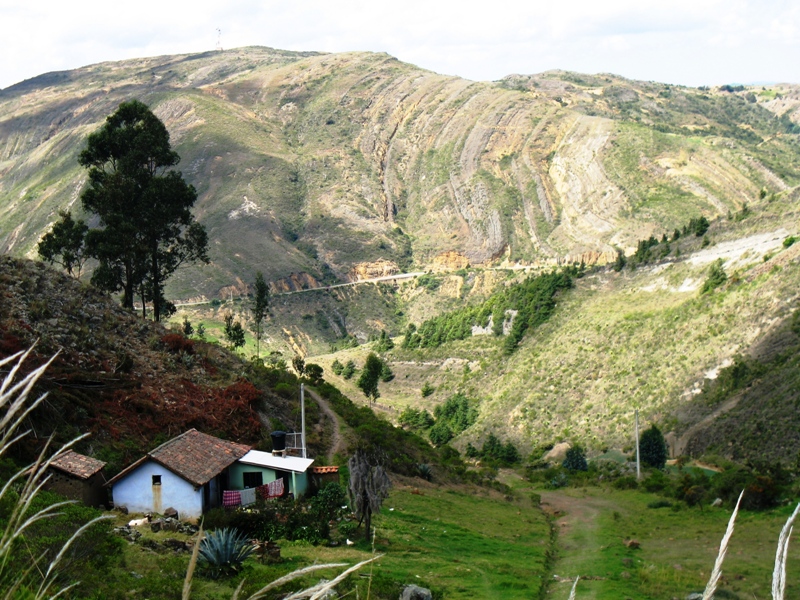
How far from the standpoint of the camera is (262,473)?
78.9 feet

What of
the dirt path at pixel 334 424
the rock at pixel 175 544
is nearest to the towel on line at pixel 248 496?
the rock at pixel 175 544

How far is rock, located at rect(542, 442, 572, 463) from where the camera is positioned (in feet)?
155

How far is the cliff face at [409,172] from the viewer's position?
108 m

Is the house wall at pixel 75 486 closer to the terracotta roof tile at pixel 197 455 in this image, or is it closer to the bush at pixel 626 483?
the terracotta roof tile at pixel 197 455

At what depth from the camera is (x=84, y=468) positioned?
2062 centimetres

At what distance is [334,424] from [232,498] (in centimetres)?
1390

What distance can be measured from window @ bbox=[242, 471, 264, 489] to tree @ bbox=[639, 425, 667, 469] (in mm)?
23474

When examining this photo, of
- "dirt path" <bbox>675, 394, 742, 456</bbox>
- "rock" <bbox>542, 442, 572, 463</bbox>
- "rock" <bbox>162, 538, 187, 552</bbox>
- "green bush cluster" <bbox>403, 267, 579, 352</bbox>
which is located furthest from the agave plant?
"green bush cluster" <bbox>403, 267, 579, 352</bbox>

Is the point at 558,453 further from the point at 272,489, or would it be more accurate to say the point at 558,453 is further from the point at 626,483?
the point at 272,489

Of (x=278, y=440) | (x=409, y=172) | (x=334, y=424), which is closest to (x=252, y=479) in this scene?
(x=278, y=440)

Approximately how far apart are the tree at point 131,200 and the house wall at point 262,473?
15.5 metres

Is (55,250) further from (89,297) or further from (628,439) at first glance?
(628,439)

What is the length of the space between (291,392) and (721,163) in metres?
91.5

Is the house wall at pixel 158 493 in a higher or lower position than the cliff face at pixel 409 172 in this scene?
lower
